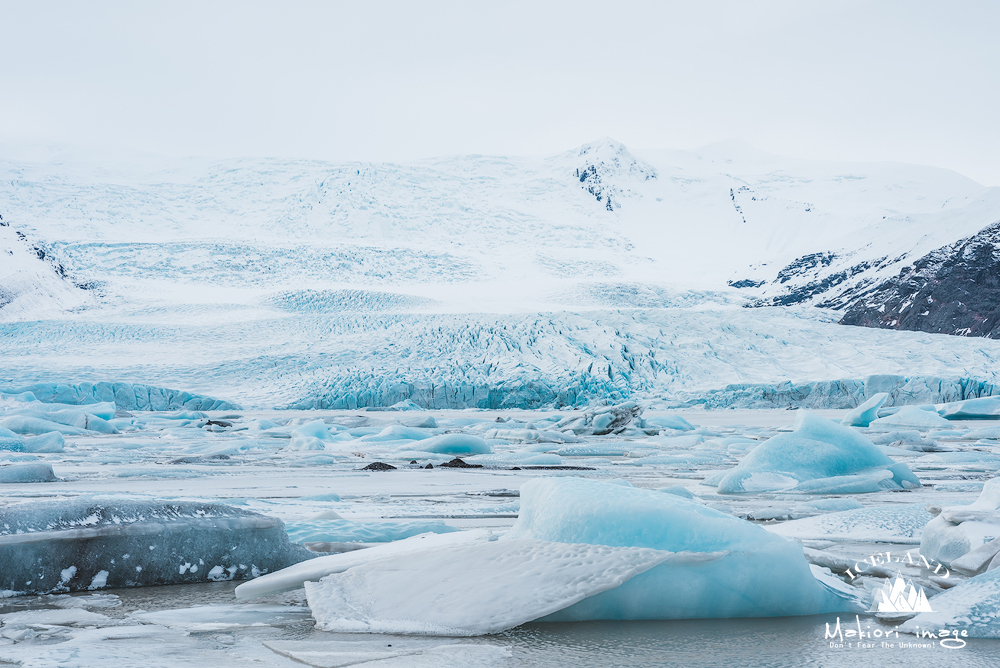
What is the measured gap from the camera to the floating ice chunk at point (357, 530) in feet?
7.95

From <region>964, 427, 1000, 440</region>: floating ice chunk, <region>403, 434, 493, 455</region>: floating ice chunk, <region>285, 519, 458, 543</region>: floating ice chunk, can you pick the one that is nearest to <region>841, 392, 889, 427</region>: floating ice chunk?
<region>964, 427, 1000, 440</region>: floating ice chunk

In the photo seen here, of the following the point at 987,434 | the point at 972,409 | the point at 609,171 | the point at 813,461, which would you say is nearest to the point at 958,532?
the point at 813,461

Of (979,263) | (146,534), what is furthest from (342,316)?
(146,534)

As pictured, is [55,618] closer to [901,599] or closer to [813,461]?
[901,599]

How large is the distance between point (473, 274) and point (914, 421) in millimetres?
22236

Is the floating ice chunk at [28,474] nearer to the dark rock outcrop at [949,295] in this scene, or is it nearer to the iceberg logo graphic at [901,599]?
the iceberg logo graphic at [901,599]

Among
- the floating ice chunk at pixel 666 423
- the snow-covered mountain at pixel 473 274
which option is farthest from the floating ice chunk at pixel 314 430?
the snow-covered mountain at pixel 473 274

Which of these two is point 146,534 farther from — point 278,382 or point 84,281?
point 84,281

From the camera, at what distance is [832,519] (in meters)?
2.66

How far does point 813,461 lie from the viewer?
166 inches

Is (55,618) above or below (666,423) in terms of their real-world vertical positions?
above

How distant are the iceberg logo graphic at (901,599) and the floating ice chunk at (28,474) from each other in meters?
3.81

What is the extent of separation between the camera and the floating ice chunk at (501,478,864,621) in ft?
5.12

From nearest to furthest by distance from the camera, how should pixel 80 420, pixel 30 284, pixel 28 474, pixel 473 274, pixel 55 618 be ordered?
pixel 55 618 → pixel 28 474 → pixel 80 420 → pixel 30 284 → pixel 473 274
